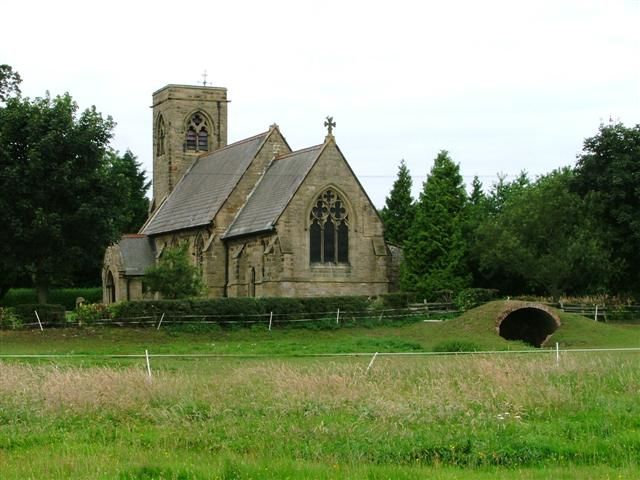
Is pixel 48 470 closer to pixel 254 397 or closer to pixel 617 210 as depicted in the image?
pixel 254 397

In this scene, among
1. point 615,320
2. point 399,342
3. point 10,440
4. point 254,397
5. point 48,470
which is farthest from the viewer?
point 615,320

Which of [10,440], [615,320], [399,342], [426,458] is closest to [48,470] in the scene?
[10,440]

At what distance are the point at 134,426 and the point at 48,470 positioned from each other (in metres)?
3.20

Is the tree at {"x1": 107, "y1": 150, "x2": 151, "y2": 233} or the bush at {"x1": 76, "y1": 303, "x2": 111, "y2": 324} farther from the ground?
the tree at {"x1": 107, "y1": 150, "x2": 151, "y2": 233}

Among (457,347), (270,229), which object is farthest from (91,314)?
(457,347)

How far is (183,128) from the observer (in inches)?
2923

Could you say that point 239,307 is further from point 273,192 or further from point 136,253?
point 136,253

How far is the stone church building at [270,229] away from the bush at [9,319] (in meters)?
15.4

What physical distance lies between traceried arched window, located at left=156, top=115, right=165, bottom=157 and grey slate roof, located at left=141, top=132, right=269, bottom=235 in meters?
3.26

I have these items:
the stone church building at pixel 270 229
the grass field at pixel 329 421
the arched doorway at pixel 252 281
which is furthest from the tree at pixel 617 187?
the grass field at pixel 329 421

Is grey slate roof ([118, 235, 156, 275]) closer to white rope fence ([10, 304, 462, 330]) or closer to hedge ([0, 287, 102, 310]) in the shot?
hedge ([0, 287, 102, 310])

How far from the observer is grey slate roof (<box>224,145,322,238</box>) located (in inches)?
2265

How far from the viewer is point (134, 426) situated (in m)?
18.5

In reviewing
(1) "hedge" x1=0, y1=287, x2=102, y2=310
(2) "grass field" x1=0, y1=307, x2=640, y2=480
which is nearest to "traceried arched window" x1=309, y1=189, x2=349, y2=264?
(1) "hedge" x1=0, y1=287, x2=102, y2=310
